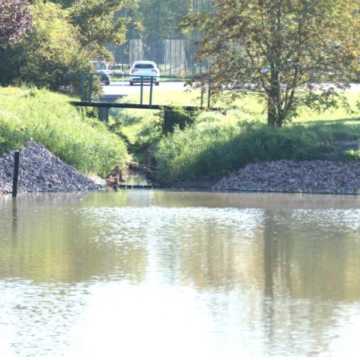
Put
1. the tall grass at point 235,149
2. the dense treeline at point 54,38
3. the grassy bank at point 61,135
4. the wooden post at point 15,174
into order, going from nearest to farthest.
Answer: the wooden post at point 15,174, the grassy bank at point 61,135, the tall grass at point 235,149, the dense treeline at point 54,38

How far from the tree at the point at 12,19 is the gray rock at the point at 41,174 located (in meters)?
4.94

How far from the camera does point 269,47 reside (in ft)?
124

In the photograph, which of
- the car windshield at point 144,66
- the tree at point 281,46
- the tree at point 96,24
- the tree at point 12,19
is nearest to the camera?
the tree at point 12,19

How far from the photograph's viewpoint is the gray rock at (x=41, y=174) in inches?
1256

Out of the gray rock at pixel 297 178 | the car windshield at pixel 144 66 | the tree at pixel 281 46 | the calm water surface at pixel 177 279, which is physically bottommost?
the calm water surface at pixel 177 279

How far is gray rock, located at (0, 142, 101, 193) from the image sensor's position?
31906 mm

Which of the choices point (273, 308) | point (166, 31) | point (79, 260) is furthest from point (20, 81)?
point (166, 31)

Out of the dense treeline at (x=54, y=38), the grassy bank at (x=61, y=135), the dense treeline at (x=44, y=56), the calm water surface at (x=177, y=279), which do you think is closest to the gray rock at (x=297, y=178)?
the calm water surface at (x=177, y=279)

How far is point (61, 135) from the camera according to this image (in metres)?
34.6

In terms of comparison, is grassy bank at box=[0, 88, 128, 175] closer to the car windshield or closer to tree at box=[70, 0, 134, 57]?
tree at box=[70, 0, 134, 57]

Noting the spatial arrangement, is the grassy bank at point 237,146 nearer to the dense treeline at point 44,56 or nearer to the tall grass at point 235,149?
the tall grass at point 235,149

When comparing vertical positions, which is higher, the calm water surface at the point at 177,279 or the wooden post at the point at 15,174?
the wooden post at the point at 15,174

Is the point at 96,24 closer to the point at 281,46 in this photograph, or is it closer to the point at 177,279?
the point at 281,46

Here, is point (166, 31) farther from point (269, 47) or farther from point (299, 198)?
point (299, 198)
